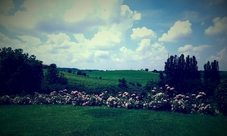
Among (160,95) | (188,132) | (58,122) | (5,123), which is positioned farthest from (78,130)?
(160,95)

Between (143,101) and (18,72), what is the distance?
17.7 metres

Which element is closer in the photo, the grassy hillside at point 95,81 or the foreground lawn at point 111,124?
the foreground lawn at point 111,124

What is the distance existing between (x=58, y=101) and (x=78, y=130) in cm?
1045

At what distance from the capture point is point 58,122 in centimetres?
1262

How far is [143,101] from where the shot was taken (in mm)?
18531

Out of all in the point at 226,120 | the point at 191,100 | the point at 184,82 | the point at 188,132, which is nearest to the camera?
the point at 188,132

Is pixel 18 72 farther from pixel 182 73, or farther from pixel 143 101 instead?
pixel 182 73

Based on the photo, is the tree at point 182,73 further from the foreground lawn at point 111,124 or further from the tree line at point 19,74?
the tree line at point 19,74

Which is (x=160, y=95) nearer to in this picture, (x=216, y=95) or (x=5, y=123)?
(x=216, y=95)

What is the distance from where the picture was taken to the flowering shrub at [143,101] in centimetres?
1619

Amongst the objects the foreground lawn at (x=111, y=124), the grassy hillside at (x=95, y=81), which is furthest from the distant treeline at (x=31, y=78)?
the foreground lawn at (x=111, y=124)

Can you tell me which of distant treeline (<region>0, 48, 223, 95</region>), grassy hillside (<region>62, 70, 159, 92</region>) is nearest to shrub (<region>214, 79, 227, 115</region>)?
distant treeline (<region>0, 48, 223, 95</region>)

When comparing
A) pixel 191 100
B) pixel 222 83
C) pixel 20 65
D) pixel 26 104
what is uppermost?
pixel 20 65

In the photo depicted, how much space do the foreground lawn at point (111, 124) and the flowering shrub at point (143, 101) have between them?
4.09 ft
